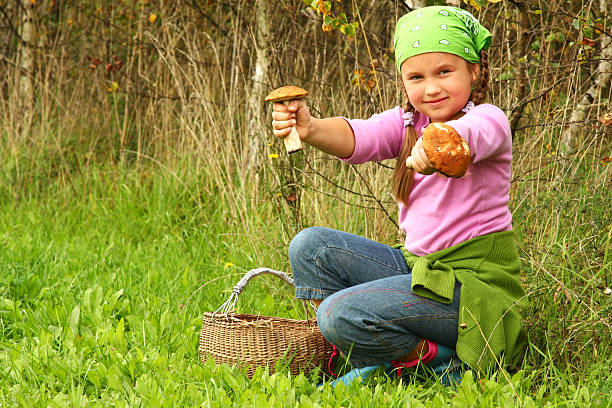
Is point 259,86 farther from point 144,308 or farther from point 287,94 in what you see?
Answer: point 287,94

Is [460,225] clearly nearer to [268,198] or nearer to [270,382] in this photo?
[270,382]

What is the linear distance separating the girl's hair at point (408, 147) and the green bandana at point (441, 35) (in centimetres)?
8

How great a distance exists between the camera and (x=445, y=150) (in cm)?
181

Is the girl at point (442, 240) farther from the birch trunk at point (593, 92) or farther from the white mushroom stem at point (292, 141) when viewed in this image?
the birch trunk at point (593, 92)

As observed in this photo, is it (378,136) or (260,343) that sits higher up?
(378,136)

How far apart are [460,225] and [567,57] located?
1591 mm

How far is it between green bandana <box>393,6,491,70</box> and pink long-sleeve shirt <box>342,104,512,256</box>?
20 centimetres

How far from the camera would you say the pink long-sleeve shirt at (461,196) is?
218cm

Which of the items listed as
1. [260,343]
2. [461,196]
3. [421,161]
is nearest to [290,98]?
[421,161]

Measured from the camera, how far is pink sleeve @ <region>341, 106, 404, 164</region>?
7.95 ft

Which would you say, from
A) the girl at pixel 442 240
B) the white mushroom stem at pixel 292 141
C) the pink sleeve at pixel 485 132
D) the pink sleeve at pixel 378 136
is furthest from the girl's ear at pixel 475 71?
the white mushroom stem at pixel 292 141

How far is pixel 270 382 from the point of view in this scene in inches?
88.1

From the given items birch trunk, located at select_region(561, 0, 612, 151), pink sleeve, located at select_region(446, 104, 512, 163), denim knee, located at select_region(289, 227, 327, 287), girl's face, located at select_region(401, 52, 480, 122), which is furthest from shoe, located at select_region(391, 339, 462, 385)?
birch trunk, located at select_region(561, 0, 612, 151)

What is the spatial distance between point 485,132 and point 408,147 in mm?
384
